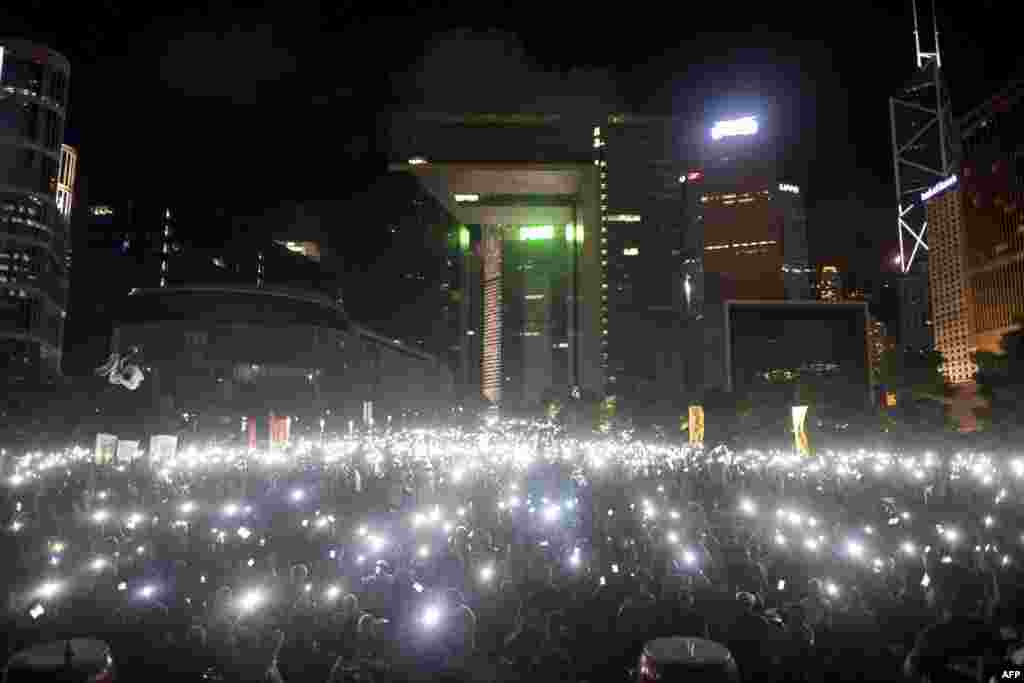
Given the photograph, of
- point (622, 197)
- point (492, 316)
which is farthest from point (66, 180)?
point (492, 316)

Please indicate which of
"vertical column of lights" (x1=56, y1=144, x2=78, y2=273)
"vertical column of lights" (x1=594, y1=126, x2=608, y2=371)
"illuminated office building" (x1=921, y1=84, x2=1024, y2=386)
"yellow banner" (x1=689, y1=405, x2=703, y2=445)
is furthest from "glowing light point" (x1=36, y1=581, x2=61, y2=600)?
"vertical column of lights" (x1=56, y1=144, x2=78, y2=273)

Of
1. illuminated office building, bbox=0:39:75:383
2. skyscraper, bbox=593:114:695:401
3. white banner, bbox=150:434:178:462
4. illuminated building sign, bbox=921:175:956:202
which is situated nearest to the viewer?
Answer: white banner, bbox=150:434:178:462

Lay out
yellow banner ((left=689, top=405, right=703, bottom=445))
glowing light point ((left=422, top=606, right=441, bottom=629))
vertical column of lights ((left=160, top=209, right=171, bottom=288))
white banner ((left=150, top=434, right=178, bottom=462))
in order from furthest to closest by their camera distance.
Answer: vertical column of lights ((left=160, top=209, right=171, bottom=288)) < yellow banner ((left=689, top=405, right=703, bottom=445)) < white banner ((left=150, top=434, right=178, bottom=462)) < glowing light point ((left=422, top=606, right=441, bottom=629))

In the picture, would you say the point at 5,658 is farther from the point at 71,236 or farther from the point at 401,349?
the point at 401,349

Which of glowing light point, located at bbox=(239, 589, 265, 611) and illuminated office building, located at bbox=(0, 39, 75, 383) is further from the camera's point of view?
illuminated office building, located at bbox=(0, 39, 75, 383)

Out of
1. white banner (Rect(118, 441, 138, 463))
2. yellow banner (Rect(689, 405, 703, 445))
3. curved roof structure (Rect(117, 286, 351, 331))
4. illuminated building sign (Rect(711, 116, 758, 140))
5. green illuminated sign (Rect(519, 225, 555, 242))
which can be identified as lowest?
white banner (Rect(118, 441, 138, 463))

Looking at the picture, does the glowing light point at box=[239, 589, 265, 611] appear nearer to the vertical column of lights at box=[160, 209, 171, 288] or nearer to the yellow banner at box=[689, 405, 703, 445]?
the yellow banner at box=[689, 405, 703, 445]

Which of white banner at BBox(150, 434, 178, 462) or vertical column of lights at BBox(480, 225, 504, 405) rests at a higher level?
vertical column of lights at BBox(480, 225, 504, 405)
